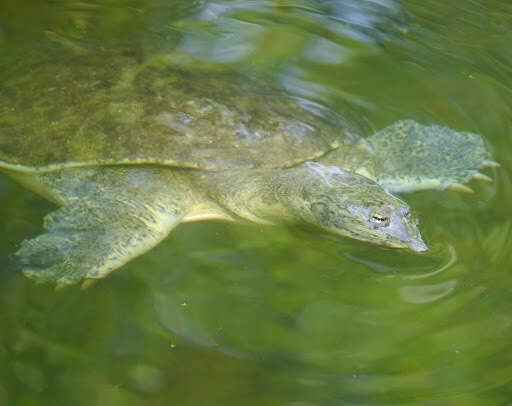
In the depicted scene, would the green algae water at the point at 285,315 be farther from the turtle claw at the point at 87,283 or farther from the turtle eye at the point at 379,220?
the turtle eye at the point at 379,220

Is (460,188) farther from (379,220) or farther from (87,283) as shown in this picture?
(87,283)

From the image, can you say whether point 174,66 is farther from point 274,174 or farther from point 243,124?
point 274,174

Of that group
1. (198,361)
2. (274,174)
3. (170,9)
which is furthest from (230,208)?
(170,9)

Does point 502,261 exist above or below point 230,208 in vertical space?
above

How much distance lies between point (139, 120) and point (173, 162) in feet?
1.05

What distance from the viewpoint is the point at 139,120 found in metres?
3.13

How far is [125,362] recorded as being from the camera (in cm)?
230

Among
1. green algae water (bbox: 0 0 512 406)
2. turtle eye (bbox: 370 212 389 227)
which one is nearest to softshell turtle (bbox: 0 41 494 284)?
turtle eye (bbox: 370 212 389 227)

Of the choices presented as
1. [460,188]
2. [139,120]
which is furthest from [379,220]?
[139,120]

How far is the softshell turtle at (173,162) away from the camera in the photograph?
2896 mm

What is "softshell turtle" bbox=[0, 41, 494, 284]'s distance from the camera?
114 inches

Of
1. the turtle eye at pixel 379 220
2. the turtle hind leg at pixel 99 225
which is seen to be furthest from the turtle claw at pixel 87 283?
the turtle eye at pixel 379 220

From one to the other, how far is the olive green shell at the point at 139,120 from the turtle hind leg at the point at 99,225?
160 mm

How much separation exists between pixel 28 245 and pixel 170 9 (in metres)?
2.86
